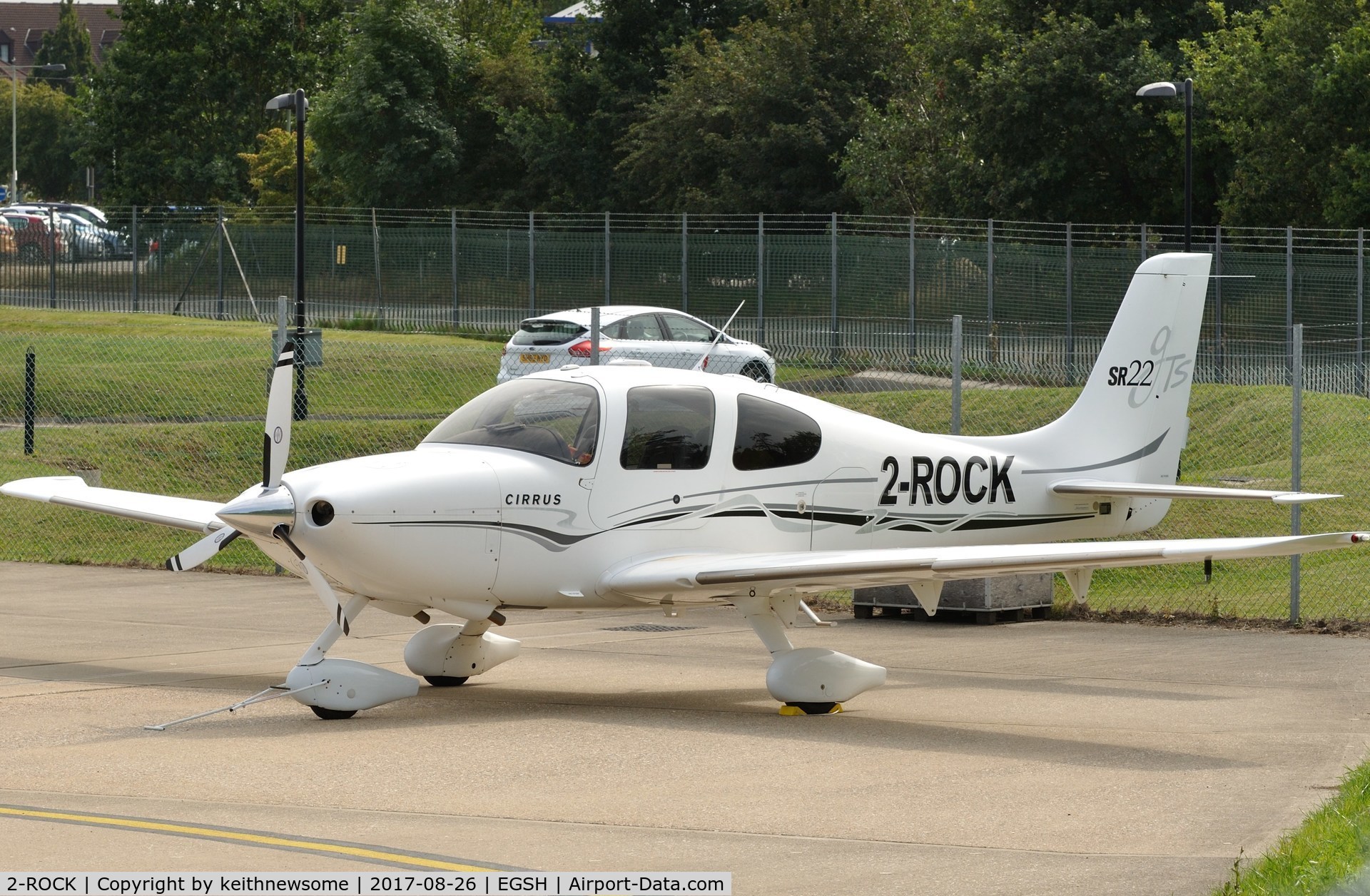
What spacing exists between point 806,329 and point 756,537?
863 inches

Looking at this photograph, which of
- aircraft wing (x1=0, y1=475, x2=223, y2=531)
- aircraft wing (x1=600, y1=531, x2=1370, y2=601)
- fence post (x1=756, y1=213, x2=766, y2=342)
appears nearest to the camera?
aircraft wing (x1=600, y1=531, x2=1370, y2=601)

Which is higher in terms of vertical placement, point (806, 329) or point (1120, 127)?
point (1120, 127)

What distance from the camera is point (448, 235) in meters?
37.7

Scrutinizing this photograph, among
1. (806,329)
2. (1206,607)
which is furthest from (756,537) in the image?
(806,329)

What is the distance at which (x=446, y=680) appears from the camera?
11.4 m

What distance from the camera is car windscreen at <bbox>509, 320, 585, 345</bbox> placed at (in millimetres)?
26656

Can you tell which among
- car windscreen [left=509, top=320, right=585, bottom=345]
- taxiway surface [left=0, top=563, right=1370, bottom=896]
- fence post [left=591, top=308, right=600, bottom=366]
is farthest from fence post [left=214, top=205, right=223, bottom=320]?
taxiway surface [left=0, top=563, right=1370, bottom=896]

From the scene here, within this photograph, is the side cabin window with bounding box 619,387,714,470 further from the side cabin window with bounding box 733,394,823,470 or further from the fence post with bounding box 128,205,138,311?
the fence post with bounding box 128,205,138,311

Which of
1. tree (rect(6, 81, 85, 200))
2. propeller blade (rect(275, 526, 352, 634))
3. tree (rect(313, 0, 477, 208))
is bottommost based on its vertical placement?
propeller blade (rect(275, 526, 352, 634))

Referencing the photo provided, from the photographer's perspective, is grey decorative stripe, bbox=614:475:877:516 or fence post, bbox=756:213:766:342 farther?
fence post, bbox=756:213:766:342

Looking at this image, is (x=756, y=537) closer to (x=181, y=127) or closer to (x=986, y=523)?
(x=986, y=523)

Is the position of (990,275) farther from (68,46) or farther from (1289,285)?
(68,46)

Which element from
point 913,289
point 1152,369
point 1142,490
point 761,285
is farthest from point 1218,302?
point 1142,490

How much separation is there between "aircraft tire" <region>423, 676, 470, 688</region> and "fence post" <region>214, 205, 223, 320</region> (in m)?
29.2
